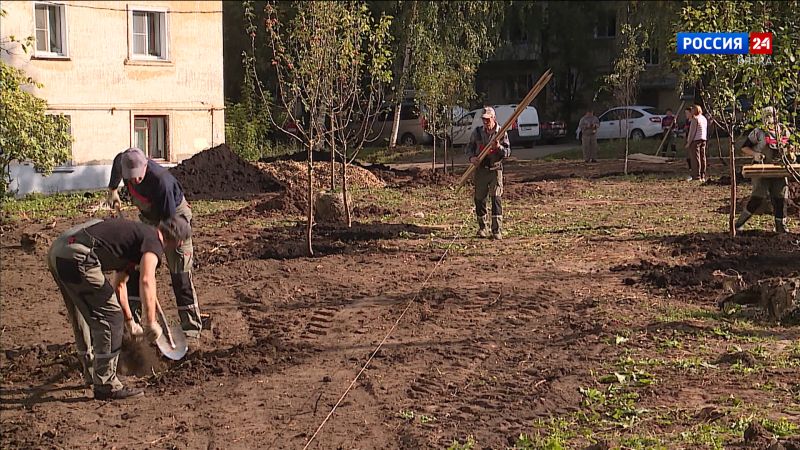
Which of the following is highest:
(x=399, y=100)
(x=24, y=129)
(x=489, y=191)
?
(x=399, y=100)

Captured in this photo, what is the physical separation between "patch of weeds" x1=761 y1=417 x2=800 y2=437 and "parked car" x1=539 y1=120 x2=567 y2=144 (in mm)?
34338

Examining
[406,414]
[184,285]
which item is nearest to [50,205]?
[184,285]

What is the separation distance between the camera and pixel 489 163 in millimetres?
13375

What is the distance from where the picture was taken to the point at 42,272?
12.6m

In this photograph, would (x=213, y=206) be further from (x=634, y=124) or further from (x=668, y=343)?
(x=634, y=124)

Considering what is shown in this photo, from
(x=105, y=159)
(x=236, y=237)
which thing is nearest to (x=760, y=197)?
(x=236, y=237)

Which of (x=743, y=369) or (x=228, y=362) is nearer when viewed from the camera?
(x=743, y=369)

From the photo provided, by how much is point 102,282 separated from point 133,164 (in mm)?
1170

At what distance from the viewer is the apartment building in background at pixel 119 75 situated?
76.4 feet

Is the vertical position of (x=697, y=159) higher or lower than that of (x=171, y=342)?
higher

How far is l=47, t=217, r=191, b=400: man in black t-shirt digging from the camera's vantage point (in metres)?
7.40

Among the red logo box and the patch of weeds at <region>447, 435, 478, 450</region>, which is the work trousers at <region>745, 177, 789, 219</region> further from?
the patch of weeds at <region>447, 435, 478, 450</region>

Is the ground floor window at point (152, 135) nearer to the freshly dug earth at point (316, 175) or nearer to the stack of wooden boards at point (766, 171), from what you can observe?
the freshly dug earth at point (316, 175)

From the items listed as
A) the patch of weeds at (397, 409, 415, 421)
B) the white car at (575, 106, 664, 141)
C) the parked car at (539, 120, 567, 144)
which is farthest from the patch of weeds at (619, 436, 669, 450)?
the parked car at (539, 120, 567, 144)
